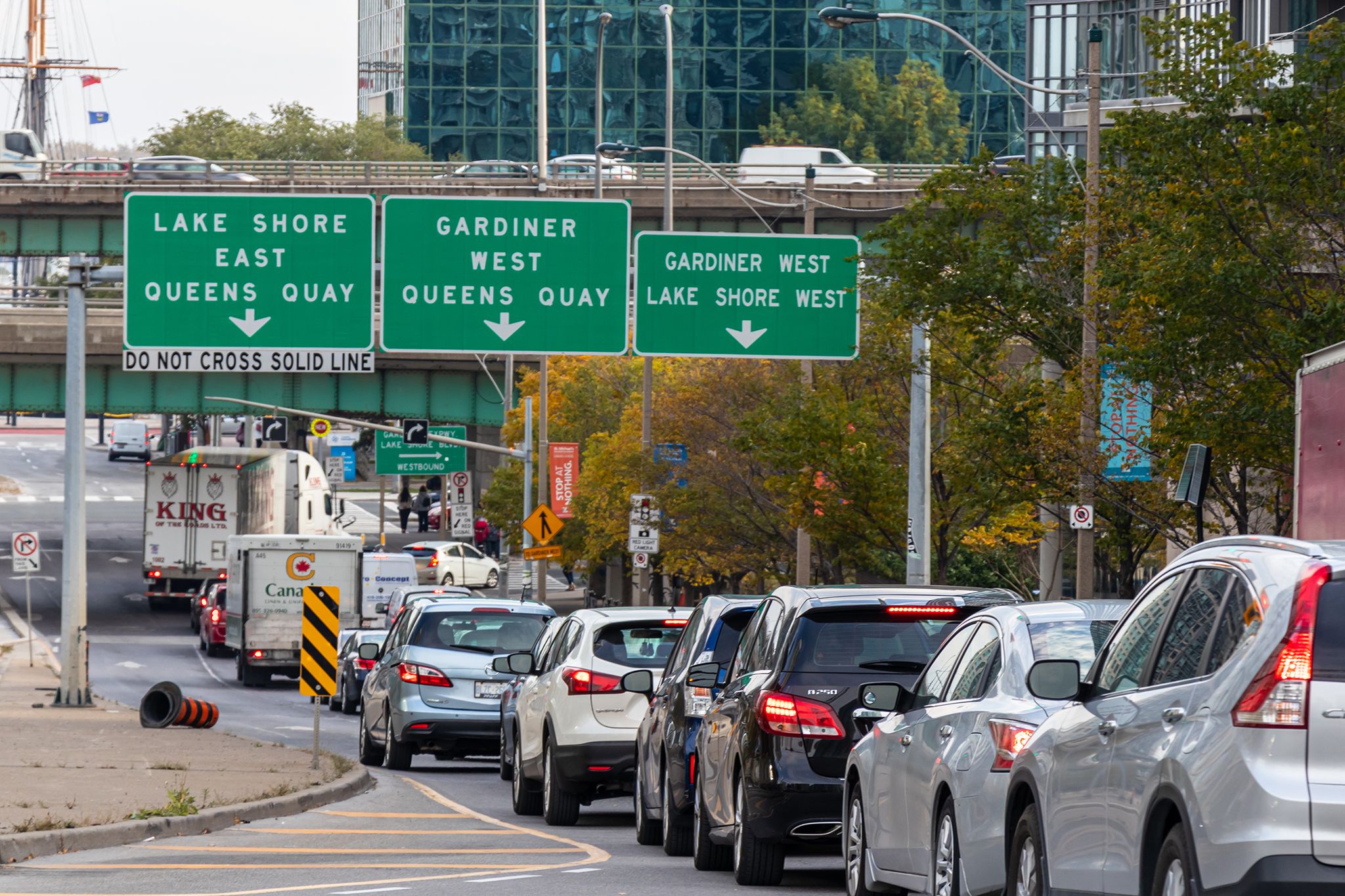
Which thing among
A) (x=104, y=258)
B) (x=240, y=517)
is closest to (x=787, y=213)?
(x=240, y=517)

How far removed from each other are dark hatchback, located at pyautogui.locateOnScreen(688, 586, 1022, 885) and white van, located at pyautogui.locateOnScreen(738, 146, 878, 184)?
46.2 meters

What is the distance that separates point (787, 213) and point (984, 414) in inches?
1409

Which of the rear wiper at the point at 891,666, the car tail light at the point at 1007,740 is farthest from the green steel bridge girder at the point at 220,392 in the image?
the car tail light at the point at 1007,740

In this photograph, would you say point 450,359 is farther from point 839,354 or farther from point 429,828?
point 429,828

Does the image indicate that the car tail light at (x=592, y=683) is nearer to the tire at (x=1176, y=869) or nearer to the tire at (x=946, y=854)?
the tire at (x=946, y=854)

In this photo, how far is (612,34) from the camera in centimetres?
12256

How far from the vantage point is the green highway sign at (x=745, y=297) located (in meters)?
32.7

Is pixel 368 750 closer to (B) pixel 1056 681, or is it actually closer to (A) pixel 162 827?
(A) pixel 162 827

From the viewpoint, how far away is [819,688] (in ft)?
39.7

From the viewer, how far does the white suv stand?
17297mm

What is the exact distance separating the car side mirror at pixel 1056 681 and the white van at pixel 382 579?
4567 cm

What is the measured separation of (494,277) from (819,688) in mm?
19794

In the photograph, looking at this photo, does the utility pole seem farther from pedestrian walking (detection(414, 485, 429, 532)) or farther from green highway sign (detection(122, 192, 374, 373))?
pedestrian walking (detection(414, 485, 429, 532))

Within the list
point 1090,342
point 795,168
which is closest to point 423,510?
point 795,168
